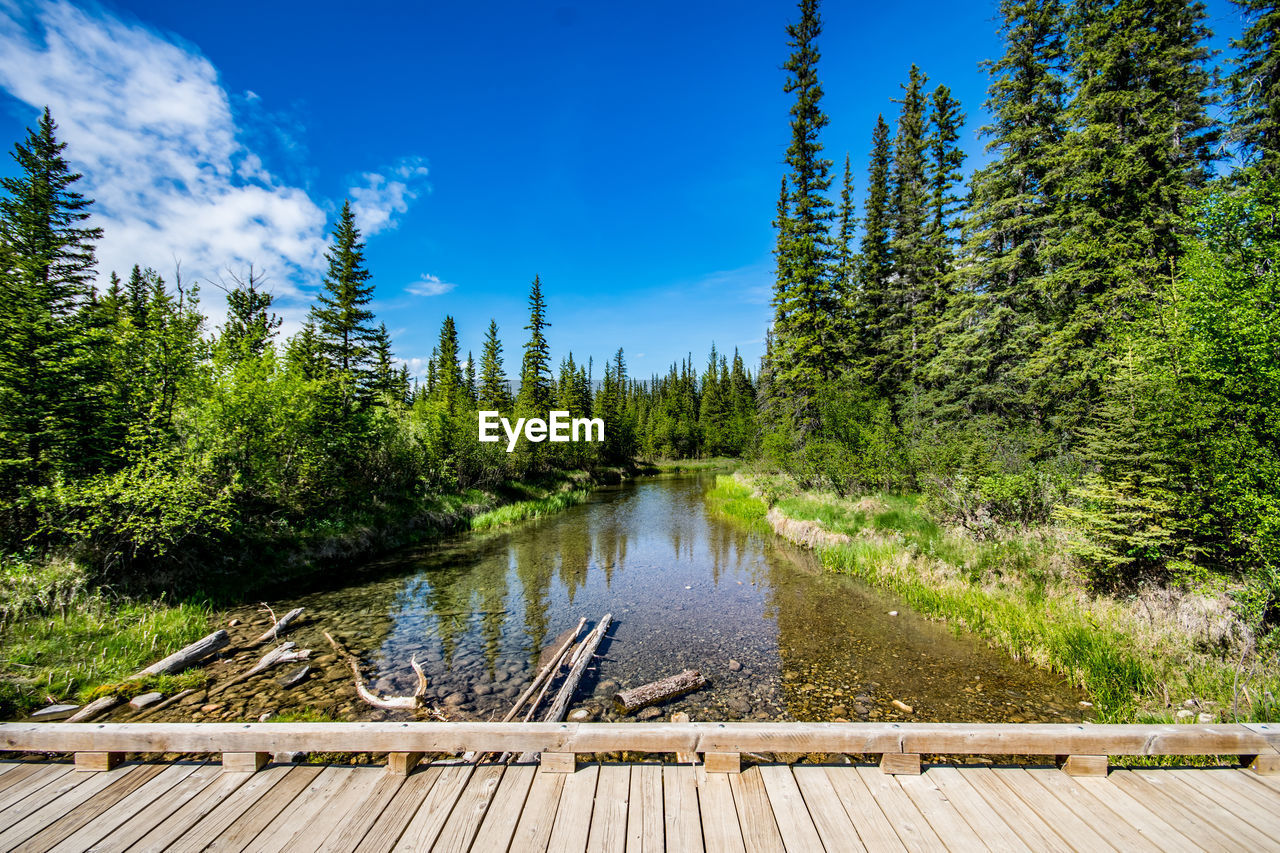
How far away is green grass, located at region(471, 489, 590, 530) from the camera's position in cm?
2380

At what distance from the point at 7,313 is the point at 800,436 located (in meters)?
25.6

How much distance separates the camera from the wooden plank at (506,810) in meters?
2.97

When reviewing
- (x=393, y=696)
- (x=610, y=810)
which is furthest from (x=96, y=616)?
(x=610, y=810)

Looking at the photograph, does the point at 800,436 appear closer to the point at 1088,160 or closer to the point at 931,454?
the point at 931,454

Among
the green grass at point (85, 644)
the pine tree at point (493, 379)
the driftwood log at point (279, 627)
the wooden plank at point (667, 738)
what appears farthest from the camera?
the pine tree at point (493, 379)

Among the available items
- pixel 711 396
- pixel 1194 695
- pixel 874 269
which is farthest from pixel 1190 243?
pixel 711 396

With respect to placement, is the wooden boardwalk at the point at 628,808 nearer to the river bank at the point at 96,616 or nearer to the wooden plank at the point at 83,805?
the wooden plank at the point at 83,805

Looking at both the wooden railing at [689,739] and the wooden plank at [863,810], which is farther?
the wooden railing at [689,739]

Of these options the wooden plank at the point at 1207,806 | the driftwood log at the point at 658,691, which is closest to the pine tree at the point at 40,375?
the driftwood log at the point at 658,691

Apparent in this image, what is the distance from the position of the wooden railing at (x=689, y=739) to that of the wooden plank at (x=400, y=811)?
0.18 m

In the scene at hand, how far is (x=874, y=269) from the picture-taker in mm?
28000

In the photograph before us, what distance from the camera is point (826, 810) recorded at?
3.23m

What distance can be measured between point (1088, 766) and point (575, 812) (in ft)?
13.2

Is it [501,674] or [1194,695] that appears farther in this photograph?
[501,674]
